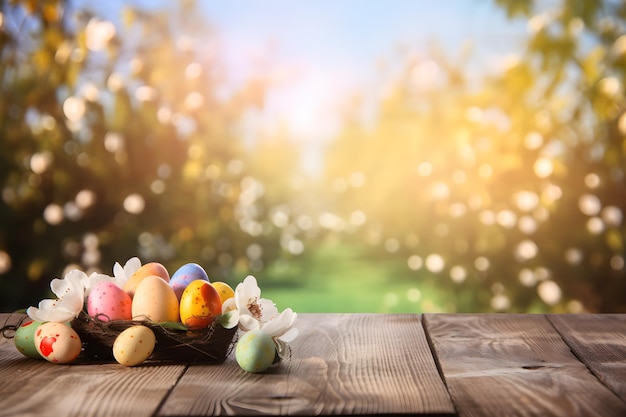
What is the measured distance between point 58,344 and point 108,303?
9 centimetres

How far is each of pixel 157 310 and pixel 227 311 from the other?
0.10 metres

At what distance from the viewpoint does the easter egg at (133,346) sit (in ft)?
3.53

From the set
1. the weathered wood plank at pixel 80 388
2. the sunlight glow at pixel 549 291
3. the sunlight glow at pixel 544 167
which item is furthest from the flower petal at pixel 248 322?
the sunlight glow at pixel 549 291

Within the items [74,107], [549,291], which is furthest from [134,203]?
[549,291]

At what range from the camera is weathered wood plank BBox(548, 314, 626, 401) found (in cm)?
104

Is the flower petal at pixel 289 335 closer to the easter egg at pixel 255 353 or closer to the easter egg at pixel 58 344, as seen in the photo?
the easter egg at pixel 255 353

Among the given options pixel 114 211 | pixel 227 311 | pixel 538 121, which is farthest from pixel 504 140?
pixel 227 311

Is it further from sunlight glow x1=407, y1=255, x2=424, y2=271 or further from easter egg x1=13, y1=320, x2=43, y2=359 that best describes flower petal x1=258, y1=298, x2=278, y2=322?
sunlight glow x1=407, y1=255, x2=424, y2=271

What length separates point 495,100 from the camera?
299 cm

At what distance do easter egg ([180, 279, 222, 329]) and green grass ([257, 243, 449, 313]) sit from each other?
2.37 metres

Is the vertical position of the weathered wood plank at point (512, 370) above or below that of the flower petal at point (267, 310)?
below

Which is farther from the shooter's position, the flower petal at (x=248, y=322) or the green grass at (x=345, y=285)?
the green grass at (x=345, y=285)

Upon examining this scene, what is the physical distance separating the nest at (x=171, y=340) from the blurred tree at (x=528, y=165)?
71.3 inches

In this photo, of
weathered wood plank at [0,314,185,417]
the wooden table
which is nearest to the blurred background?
the wooden table
